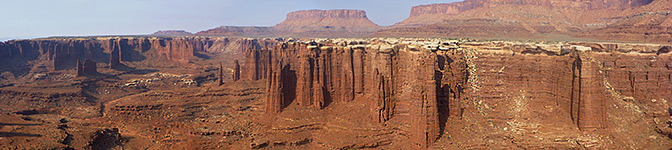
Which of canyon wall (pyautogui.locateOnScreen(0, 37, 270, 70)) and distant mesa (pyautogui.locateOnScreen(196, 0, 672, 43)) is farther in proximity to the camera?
distant mesa (pyautogui.locateOnScreen(196, 0, 672, 43))

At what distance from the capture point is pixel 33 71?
377 feet

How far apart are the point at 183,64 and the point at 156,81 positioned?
125 feet

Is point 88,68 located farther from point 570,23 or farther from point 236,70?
point 570,23

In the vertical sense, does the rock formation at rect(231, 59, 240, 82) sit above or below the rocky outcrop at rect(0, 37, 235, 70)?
below

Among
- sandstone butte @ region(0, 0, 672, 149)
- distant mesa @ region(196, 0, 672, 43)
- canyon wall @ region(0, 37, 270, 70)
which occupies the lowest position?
sandstone butte @ region(0, 0, 672, 149)

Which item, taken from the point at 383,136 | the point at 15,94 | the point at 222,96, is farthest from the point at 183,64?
the point at 383,136

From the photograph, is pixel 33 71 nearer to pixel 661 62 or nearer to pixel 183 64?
pixel 183 64


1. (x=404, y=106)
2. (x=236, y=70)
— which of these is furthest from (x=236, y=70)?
(x=404, y=106)

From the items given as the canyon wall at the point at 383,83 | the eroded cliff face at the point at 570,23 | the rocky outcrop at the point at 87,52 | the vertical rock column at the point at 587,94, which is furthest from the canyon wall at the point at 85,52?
the vertical rock column at the point at 587,94

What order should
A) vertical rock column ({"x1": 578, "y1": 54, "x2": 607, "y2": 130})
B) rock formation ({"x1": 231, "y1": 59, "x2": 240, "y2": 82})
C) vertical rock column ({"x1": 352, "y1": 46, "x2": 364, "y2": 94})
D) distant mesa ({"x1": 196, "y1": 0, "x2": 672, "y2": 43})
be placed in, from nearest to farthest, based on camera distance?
vertical rock column ({"x1": 578, "y1": 54, "x2": 607, "y2": 130}) < vertical rock column ({"x1": 352, "y1": 46, "x2": 364, "y2": 94}) < rock formation ({"x1": 231, "y1": 59, "x2": 240, "y2": 82}) < distant mesa ({"x1": 196, "y1": 0, "x2": 672, "y2": 43})

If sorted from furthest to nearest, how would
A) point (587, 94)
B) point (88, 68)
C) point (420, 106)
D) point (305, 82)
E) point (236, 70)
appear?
point (88, 68) < point (236, 70) < point (305, 82) < point (420, 106) < point (587, 94)

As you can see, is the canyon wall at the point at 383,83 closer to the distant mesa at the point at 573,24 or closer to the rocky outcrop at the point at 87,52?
the rocky outcrop at the point at 87,52

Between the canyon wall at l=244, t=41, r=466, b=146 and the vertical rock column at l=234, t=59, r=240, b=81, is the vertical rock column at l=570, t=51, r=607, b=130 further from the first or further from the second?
the vertical rock column at l=234, t=59, r=240, b=81

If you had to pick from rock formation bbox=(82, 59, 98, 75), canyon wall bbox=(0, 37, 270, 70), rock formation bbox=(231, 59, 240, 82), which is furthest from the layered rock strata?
canyon wall bbox=(0, 37, 270, 70)
